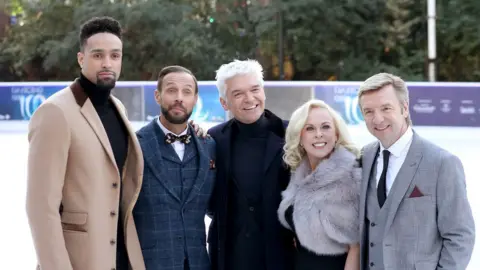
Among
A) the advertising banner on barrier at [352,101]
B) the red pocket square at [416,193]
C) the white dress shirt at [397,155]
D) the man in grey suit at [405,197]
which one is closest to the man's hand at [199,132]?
the man in grey suit at [405,197]

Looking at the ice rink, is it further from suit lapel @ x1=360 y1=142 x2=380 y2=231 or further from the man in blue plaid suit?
suit lapel @ x1=360 y1=142 x2=380 y2=231

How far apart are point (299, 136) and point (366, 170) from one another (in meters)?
0.37

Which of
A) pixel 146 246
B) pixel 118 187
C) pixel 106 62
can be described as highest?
pixel 106 62

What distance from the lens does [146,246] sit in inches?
117

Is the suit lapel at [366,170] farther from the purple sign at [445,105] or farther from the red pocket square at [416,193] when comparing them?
A: the purple sign at [445,105]

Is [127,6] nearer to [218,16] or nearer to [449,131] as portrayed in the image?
[218,16]

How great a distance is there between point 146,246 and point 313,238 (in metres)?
0.75

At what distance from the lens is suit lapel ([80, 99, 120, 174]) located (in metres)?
2.75

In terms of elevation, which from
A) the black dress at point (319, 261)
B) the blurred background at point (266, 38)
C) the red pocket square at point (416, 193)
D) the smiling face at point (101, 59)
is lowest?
the black dress at point (319, 261)

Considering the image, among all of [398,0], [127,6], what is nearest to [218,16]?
[127,6]

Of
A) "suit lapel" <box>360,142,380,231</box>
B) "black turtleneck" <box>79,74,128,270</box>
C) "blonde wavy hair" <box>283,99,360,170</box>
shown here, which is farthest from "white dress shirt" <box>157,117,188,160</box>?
"suit lapel" <box>360,142,380,231</box>

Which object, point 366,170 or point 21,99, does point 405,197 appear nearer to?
point 366,170

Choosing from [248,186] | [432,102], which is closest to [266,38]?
[432,102]

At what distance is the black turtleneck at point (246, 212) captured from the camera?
3137 mm
